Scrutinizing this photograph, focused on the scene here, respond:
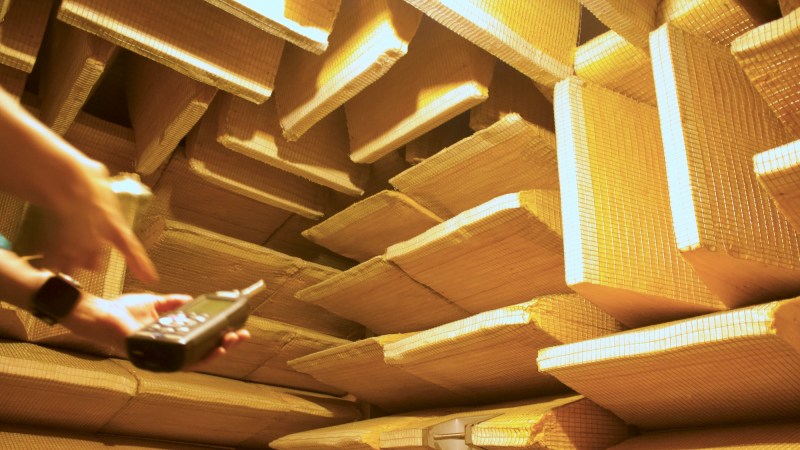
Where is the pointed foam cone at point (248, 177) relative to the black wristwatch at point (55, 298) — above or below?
above

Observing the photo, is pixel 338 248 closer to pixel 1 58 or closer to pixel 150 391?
pixel 150 391

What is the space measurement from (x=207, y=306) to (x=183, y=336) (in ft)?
0.33

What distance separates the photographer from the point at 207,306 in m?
0.84

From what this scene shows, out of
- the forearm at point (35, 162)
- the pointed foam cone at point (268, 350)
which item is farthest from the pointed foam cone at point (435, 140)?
the forearm at point (35, 162)

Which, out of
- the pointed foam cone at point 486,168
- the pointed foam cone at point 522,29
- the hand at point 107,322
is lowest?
the hand at point 107,322

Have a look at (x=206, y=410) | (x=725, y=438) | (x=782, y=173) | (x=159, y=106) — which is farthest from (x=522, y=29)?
(x=206, y=410)

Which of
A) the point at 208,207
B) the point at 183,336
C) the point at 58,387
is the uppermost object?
the point at 208,207

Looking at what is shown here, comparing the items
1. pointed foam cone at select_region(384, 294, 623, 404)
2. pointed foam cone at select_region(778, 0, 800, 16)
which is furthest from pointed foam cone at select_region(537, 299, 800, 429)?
pointed foam cone at select_region(778, 0, 800, 16)

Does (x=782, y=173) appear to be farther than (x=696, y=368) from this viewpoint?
No

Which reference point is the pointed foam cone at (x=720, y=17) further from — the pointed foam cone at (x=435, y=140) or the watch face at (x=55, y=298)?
the watch face at (x=55, y=298)

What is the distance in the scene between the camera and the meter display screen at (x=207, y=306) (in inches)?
32.4

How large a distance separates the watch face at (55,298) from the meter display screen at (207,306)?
5.7 inches

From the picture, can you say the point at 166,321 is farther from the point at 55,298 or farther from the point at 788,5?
the point at 788,5

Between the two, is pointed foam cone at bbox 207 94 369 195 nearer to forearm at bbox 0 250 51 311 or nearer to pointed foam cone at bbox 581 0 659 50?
Result: pointed foam cone at bbox 581 0 659 50
